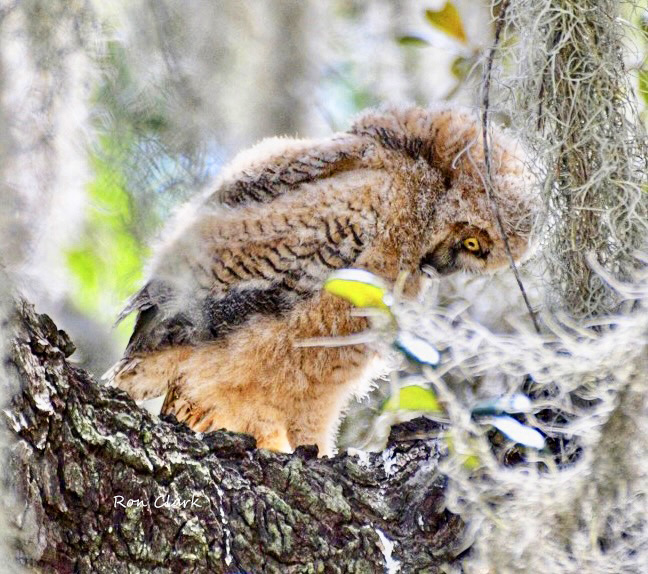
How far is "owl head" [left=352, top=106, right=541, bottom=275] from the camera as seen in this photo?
10.5 feet

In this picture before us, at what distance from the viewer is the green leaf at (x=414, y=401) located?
2.06m

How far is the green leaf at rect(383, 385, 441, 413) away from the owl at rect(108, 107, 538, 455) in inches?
36.6

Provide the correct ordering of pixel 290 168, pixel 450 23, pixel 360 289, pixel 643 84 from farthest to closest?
pixel 290 168, pixel 450 23, pixel 643 84, pixel 360 289

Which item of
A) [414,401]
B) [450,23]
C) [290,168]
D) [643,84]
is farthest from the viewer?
[290,168]

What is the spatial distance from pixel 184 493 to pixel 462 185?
1.61m

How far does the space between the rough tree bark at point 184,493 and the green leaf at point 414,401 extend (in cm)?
38

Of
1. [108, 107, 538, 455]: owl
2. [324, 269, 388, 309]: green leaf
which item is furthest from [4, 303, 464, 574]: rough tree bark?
[108, 107, 538, 455]: owl

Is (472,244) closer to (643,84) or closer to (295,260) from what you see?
(295,260)

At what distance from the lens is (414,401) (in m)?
2.07

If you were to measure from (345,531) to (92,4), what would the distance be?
1.37 meters

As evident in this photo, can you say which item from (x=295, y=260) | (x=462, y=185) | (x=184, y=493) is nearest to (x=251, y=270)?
(x=295, y=260)

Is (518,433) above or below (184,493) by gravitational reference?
below
